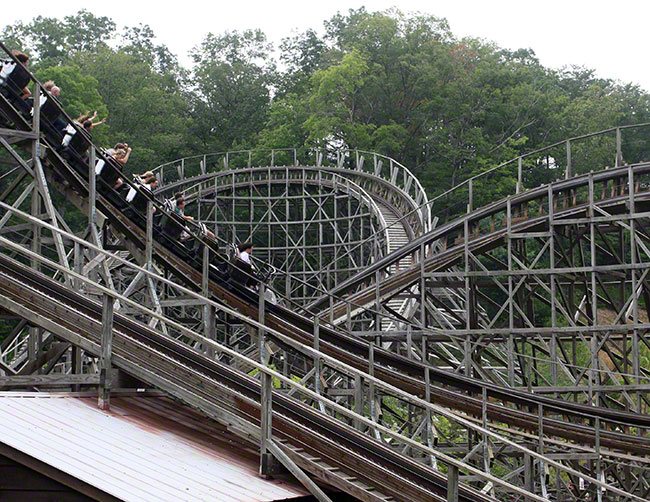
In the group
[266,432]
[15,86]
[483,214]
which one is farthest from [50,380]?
[483,214]

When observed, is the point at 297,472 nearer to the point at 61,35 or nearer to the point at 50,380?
the point at 50,380

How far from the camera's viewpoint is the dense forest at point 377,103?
47.7m

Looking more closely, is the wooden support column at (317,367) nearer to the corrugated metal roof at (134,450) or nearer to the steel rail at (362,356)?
the steel rail at (362,356)

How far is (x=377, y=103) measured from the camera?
50781 mm

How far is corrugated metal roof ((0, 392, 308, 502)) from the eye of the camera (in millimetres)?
6320

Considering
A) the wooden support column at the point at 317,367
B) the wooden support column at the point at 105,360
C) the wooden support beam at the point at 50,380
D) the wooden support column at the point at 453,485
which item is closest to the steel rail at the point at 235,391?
the wooden support column at the point at 105,360

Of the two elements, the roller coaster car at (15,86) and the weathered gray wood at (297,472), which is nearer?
the weathered gray wood at (297,472)

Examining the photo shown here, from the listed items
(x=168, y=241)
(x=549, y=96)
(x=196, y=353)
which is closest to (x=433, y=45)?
(x=549, y=96)

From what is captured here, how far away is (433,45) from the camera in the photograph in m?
50.9

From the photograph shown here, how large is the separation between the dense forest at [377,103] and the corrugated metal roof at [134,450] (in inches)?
1394

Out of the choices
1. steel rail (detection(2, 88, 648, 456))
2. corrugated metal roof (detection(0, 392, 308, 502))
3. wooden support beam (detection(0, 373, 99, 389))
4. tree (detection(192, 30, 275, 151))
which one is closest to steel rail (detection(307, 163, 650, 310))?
steel rail (detection(2, 88, 648, 456))

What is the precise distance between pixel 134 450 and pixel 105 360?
1249 millimetres

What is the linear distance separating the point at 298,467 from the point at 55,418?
1.97 meters

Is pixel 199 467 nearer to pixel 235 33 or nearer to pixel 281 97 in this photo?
pixel 281 97
